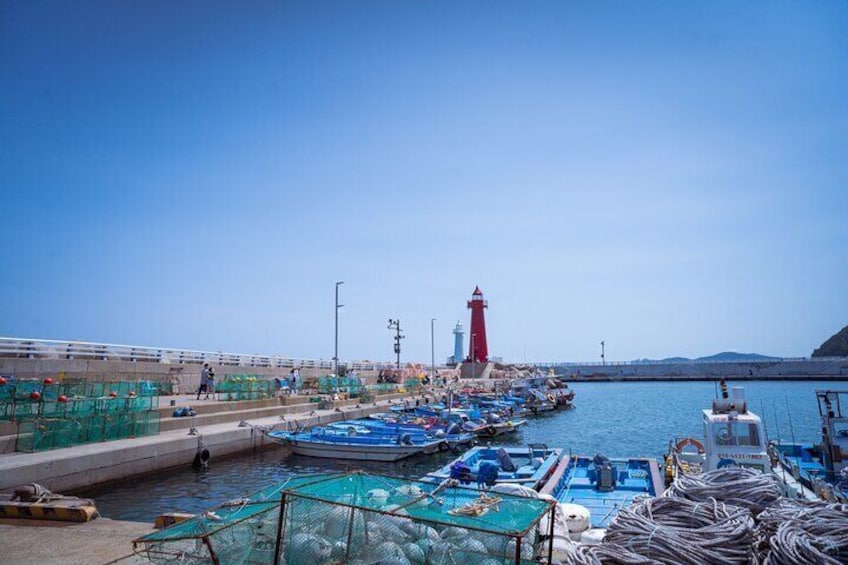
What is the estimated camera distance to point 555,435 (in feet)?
112

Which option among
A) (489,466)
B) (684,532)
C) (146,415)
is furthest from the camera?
(146,415)

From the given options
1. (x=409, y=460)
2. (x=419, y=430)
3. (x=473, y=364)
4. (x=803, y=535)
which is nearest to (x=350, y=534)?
(x=803, y=535)

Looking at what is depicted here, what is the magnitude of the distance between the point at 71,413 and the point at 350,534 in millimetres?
14443

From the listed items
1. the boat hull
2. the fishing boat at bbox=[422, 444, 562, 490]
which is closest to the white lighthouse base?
the boat hull

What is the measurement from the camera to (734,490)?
272 inches

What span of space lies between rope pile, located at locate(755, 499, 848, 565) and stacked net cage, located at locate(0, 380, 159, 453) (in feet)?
55.7

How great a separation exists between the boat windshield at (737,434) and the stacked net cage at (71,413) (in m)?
17.1

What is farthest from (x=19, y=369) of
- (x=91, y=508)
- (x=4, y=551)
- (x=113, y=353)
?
(x=4, y=551)

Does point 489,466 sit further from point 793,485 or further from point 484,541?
point 484,541

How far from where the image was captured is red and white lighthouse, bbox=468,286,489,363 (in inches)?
3002

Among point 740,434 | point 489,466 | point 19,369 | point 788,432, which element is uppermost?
point 19,369

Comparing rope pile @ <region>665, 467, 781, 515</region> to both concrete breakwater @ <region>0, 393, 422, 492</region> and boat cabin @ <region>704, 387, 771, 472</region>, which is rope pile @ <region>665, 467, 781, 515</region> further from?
concrete breakwater @ <region>0, 393, 422, 492</region>

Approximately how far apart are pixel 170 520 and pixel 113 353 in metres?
20.8

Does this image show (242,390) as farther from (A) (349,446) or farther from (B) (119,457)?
(B) (119,457)
